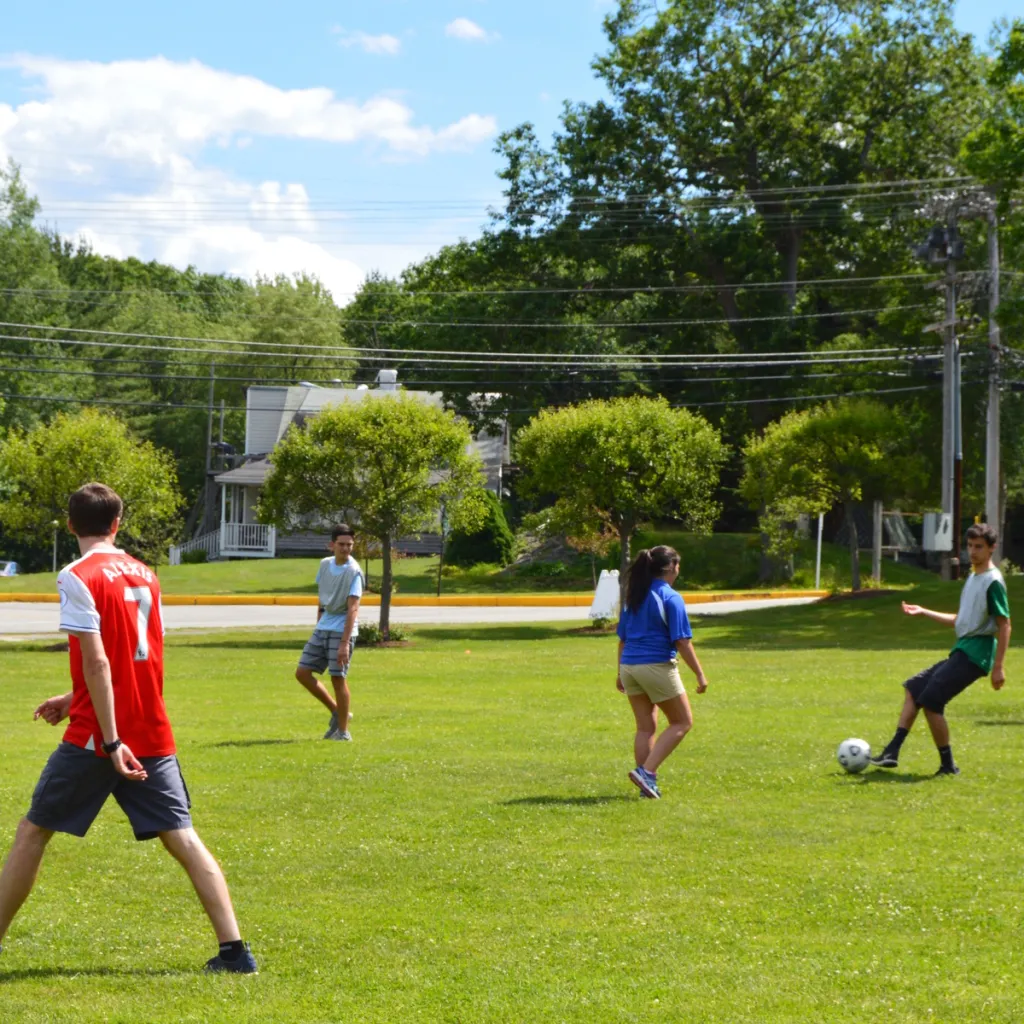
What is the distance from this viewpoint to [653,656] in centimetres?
1040

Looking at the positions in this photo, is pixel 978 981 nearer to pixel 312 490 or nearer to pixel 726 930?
pixel 726 930

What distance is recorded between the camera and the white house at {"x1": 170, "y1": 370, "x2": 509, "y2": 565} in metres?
59.6

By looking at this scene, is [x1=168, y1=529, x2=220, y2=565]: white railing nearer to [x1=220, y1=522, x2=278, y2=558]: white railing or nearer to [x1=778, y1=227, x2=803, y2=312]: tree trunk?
[x1=220, y1=522, x2=278, y2=558]: white railing

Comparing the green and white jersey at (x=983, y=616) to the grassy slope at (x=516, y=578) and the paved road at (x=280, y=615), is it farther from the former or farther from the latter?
the grassy slope at (x=516, y=578)

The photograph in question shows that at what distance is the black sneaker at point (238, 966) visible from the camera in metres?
5.96

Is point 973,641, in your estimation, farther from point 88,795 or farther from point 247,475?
point 247,475

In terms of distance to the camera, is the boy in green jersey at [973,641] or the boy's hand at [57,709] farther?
the boy in green jersey at [973,641]

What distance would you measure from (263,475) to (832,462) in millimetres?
27249

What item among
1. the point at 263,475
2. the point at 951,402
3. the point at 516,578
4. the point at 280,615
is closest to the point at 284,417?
the point at 263,475

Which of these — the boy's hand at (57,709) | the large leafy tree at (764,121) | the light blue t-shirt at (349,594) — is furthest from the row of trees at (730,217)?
the boy's hand at (57,709)

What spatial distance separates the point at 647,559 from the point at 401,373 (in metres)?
57.5

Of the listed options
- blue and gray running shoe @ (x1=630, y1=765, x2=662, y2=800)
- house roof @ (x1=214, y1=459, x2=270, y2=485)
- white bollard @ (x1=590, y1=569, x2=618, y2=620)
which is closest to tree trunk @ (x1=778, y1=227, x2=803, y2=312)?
house roof @ (x1=214, y1=459, x2=270, y2=485)

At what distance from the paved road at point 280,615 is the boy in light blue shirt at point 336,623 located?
19409 mm

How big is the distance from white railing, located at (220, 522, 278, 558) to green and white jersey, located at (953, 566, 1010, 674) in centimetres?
5130
